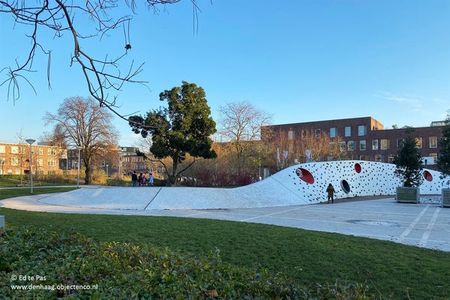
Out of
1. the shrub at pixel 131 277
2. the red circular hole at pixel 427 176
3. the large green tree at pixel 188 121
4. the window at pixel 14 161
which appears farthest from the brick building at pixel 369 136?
the shrub at pixel 131 277

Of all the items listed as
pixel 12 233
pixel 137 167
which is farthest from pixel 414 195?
pixel 137 167

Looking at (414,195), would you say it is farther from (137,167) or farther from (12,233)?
(137,167)

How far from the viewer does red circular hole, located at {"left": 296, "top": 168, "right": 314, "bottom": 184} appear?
98.1 ft

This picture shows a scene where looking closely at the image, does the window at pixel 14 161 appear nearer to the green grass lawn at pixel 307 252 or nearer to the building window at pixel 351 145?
the building window at pixel 351 145

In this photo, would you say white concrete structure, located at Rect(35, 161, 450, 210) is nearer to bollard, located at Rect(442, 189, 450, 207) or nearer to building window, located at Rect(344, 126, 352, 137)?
bollard, located at Rect(442, 189, 450, 207)

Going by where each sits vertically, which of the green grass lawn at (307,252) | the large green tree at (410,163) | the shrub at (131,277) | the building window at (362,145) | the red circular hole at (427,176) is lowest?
the green grass lawn at (307,252)

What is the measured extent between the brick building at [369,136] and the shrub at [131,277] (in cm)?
7015

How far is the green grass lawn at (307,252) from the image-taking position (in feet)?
21.6

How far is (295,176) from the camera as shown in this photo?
29.6 metres

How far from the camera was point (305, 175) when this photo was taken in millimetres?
30328

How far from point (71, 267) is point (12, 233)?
10.9 feet

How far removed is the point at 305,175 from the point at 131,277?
27.4 m

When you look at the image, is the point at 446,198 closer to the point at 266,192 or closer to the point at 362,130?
the point at 266,192

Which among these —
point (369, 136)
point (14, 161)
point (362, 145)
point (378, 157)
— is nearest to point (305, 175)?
point (378, 157)
